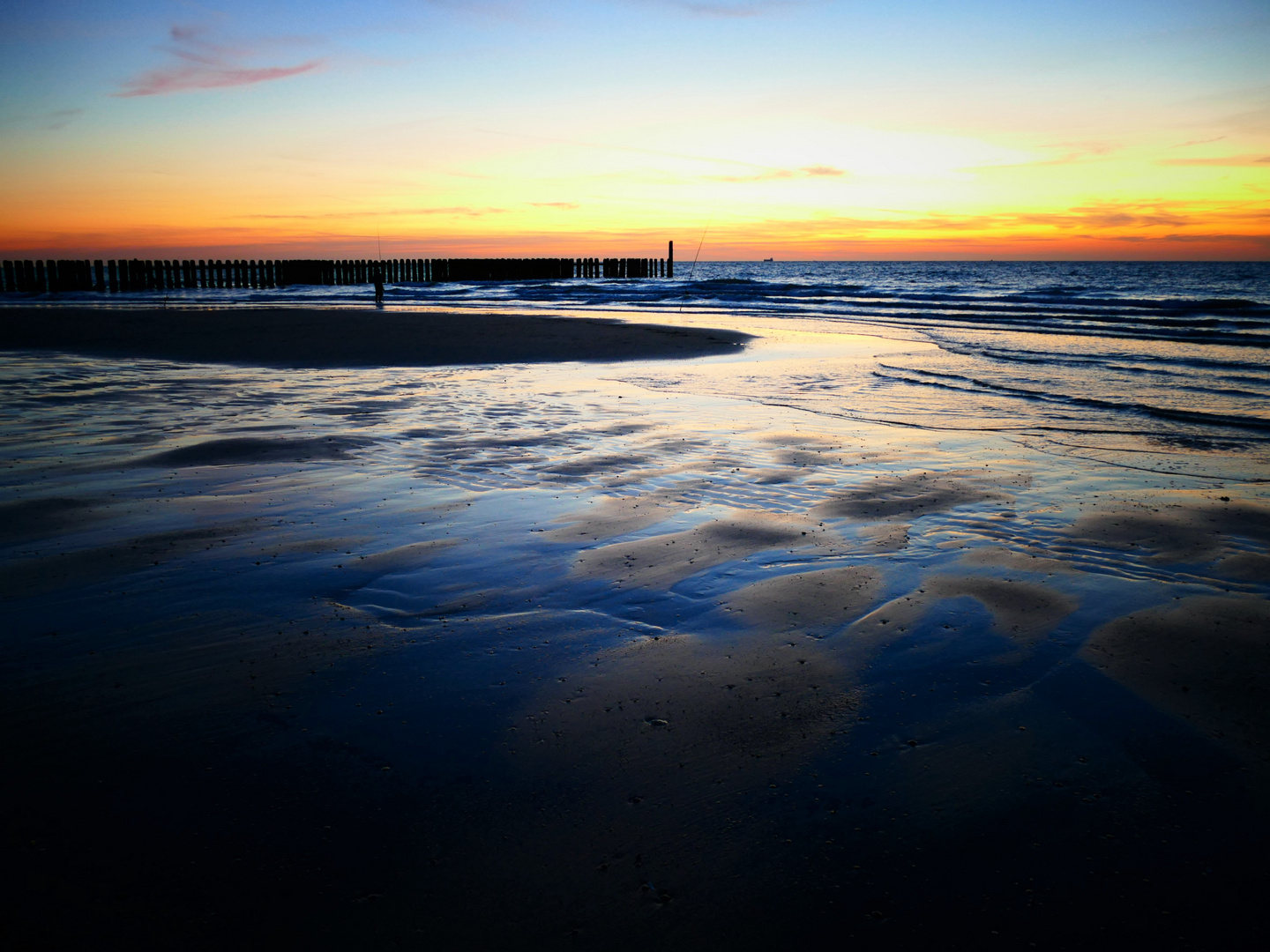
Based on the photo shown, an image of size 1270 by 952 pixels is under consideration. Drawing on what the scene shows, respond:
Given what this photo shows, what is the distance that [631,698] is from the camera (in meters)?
2.90

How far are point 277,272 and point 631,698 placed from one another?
54.5 metres

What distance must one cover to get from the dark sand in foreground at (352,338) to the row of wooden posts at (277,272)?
19.0 metres

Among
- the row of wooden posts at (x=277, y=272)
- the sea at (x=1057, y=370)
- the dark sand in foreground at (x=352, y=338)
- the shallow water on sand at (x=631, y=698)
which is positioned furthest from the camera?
the row of wooden posts at (x=277, y=272)

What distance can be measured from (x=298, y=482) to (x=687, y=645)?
12.1 feet

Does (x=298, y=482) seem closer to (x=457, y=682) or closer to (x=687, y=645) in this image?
(x=457, y=682)

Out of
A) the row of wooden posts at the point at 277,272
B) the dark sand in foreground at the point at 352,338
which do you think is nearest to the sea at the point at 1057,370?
the dark sand in foreground at the point at 352,338

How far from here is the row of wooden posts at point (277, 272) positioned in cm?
4331

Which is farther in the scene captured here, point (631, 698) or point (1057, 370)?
point (1057, 370)

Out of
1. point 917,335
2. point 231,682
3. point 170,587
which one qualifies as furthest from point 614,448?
point 917,335

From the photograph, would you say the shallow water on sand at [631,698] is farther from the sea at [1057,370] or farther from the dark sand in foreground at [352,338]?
the dark sand in foreground at [352,338]

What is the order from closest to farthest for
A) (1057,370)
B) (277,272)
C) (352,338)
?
(1057,370) → (352,338) → (277,272)

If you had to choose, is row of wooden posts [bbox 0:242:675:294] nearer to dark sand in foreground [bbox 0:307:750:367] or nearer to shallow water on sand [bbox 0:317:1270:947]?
dark sand in foreground [bbox 0:307:750:367]

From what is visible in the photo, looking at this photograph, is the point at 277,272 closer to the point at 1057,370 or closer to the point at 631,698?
the point at 1057,370

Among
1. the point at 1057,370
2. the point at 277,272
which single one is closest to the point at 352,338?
the point at 1057,370
